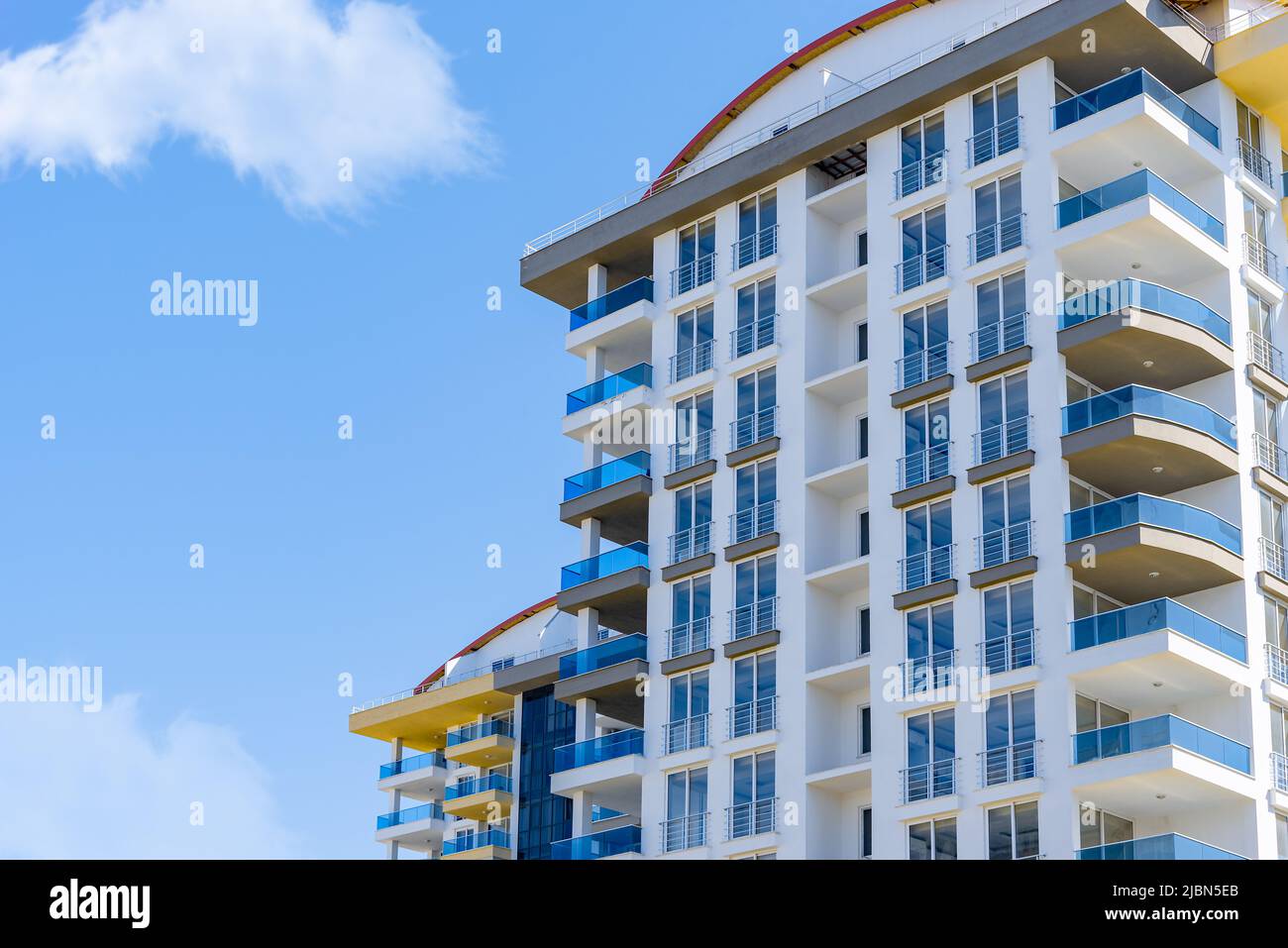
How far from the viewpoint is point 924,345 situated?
161 feet

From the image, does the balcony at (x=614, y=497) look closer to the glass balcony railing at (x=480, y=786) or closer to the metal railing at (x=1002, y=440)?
the metal railing at (x=1002, y=440)

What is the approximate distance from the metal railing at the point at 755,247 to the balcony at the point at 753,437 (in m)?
4.62

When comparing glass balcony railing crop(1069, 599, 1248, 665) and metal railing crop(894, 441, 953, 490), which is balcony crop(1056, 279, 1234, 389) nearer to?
metal railing crop(894, 441, 953, 490)

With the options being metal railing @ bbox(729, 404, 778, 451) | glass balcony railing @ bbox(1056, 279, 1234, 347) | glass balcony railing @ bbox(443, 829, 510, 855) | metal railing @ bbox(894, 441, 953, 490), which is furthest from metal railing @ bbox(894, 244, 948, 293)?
glass balcony railing @ bbox(443, 829, 510, 855)

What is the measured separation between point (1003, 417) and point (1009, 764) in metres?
8.67

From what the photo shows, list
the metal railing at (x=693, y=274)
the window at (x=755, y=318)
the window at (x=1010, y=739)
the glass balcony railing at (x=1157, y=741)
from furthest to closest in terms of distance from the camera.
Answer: the metal railing at (x=693, y=274)
the window at (x=755, y=318)
the window at (x=1010, y=739)
the glass balcony railing at (x=1157, y=741)

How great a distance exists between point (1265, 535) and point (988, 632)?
7550 mm

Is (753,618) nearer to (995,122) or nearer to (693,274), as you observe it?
(693,274)

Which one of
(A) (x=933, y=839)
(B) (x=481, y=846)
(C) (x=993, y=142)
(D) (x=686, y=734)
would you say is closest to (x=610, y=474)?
(D) (x=686, y=734)

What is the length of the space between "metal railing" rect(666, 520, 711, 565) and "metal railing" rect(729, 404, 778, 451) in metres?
2.40

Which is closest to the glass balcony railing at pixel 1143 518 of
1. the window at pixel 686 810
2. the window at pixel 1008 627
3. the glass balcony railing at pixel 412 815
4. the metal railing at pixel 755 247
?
the window at pixel 1008 627

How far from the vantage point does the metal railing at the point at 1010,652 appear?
4381 cm
